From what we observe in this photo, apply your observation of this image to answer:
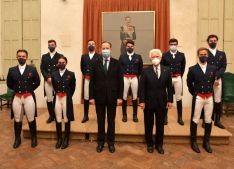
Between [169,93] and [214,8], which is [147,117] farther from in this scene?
[214,8]

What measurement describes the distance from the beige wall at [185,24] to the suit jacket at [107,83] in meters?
4.00

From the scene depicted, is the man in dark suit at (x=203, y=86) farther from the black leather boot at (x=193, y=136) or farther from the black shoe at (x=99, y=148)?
the black shoe at (x=99, y=148)

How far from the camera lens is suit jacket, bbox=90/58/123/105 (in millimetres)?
4215

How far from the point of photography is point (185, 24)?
7.62m

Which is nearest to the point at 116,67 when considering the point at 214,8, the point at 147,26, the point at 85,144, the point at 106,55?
the point at 106,55

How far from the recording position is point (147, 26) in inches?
302

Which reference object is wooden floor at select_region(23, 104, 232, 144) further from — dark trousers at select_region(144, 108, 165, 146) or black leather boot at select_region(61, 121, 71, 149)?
dark trousers at select_region(144, 108, 165, 146)

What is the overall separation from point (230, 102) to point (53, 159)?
5.12m

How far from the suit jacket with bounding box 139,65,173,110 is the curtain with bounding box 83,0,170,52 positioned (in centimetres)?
356

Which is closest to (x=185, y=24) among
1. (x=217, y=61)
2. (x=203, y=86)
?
(x=217, y=61)

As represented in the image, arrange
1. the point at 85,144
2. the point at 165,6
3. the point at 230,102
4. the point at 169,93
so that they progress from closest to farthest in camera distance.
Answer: the point at 169,93 < the point at 85,144 < the point at 230,102 < the point at 165,6

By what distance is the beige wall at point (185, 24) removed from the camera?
24.9 feet

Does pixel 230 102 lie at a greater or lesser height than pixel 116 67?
lesser

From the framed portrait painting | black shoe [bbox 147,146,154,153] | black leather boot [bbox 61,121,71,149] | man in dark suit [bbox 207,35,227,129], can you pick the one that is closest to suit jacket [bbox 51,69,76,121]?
black leather boot [bbox 61,121,71,149]
